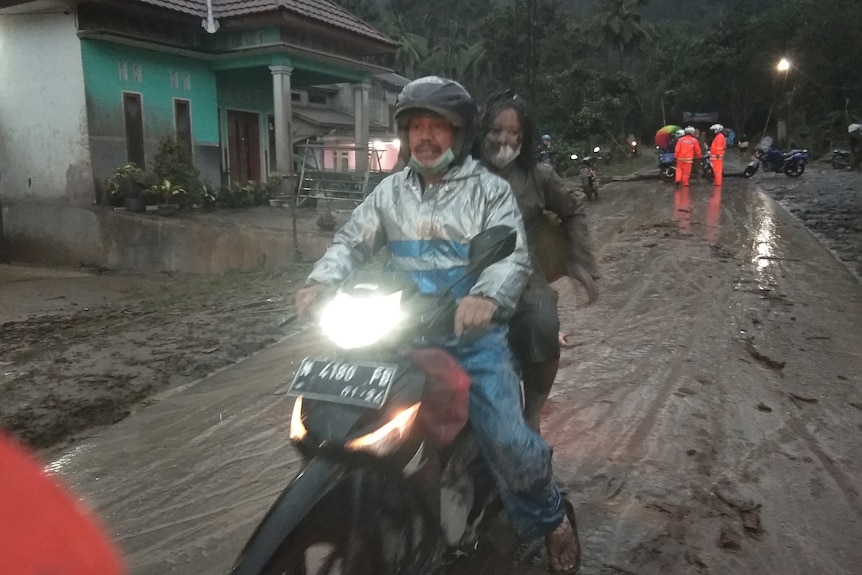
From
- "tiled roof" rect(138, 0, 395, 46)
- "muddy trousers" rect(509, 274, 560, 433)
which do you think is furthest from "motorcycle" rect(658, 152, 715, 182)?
"muddy trousers" rect(509, 274, 560, 433)

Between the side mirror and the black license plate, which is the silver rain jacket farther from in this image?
the black license plate

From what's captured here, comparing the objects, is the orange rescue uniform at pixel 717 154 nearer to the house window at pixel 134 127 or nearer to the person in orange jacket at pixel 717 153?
the person in orange jacket at pixel 717 153

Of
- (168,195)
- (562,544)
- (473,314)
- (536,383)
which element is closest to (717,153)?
(168,195)

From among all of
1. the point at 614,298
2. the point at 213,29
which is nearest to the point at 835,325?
the point at 614,298

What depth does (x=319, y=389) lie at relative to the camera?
6.64 ft

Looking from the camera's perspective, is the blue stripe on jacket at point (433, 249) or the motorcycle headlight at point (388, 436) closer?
the motorcycle headlight at point (388, 436)

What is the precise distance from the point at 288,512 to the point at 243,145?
16935 mm

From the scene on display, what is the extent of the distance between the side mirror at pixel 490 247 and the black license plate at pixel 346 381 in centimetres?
44

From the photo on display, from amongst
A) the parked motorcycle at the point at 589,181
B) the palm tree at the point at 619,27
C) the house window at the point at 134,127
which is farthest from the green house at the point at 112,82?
the palm tree at the point at 619,27

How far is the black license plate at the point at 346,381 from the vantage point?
76.4 inches

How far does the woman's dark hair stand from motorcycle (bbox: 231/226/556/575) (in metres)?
1.29

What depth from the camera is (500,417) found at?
236 centimetres

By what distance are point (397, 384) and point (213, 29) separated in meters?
13.8

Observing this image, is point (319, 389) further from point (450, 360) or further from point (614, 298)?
point (614, 298)
